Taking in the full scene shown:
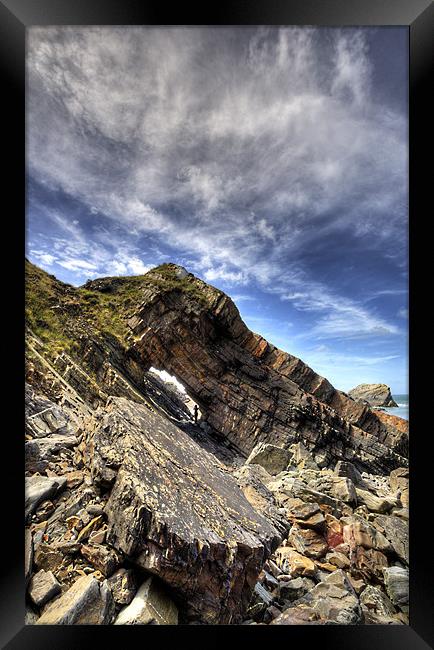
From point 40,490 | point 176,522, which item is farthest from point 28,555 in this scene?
point 176,522

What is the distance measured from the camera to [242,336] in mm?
18766

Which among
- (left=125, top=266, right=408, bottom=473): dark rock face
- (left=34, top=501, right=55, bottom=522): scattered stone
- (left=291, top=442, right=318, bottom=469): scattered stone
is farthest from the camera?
(left=125, top=266, right=408, bottom=473): dark rock face

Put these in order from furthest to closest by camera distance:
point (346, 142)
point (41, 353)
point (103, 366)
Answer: point (103, 366)
point (41, 353)
point (346, 142)

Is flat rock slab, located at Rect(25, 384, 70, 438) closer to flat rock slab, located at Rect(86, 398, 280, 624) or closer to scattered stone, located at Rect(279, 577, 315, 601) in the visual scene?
flat rock slab, located at Rect(86, 398, 280, 624)

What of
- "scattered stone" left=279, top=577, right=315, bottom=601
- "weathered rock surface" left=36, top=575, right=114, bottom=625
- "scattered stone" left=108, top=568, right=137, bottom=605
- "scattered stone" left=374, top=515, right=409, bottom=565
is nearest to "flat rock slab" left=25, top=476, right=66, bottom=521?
"weathered rock surface" left=36, top=575, right=114, bottom=625

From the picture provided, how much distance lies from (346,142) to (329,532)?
7550 millimetres

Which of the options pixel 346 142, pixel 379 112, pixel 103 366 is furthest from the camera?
pixel 103 366

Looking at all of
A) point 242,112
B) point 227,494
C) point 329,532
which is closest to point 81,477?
point 227,494

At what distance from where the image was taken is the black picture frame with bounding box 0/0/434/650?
2906mm

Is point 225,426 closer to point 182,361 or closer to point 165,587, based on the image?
point 182,361

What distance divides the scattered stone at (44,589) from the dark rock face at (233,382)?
1284 cm

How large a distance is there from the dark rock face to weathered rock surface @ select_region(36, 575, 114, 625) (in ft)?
42.7

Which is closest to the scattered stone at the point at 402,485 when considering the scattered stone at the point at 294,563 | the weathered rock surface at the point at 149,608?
the scattered stone at the point at 294,563
